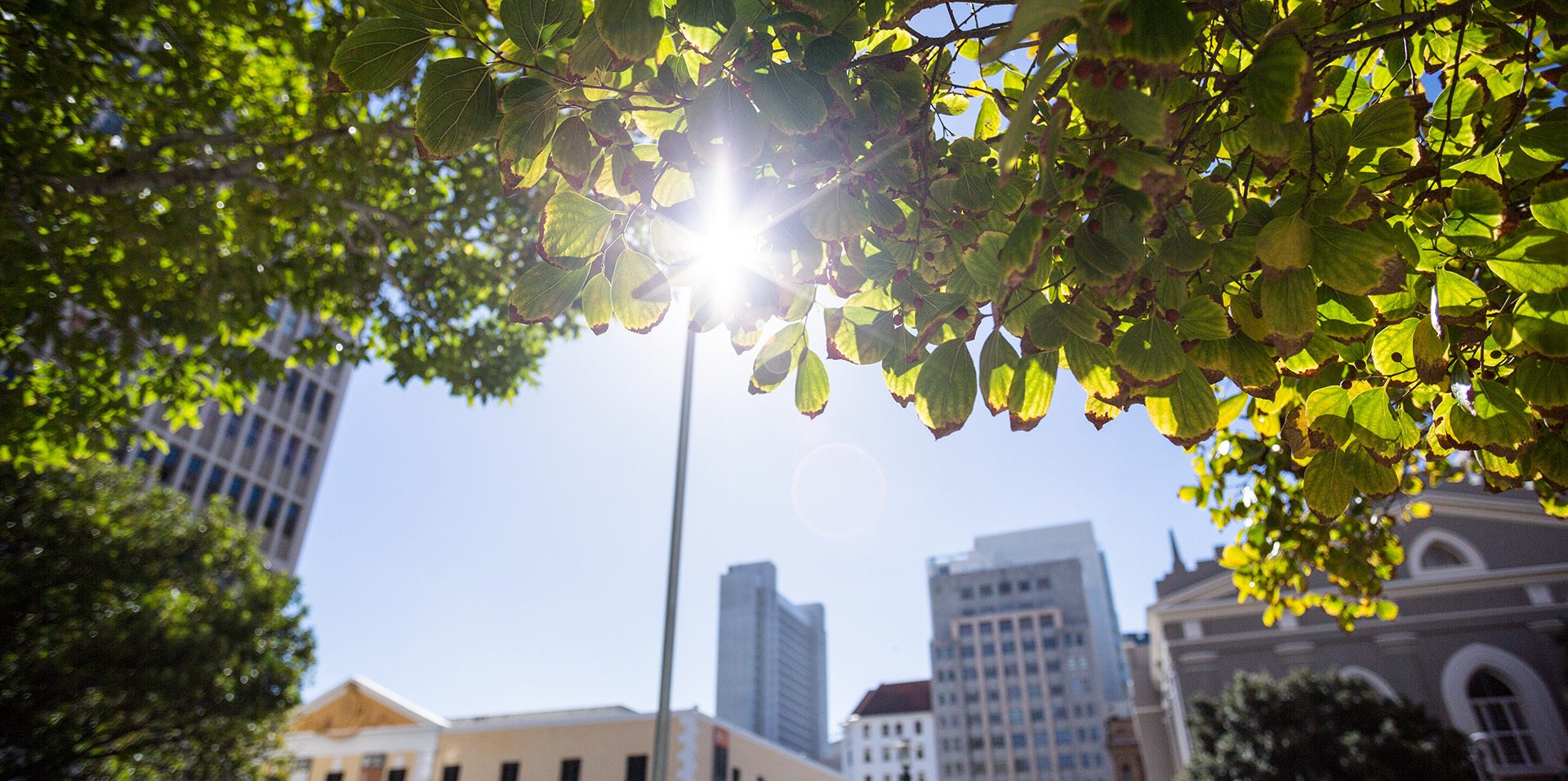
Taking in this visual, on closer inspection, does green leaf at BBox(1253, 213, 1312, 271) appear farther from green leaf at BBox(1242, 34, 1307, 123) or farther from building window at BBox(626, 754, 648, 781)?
building window at BBox(626, 754, 648, 781)

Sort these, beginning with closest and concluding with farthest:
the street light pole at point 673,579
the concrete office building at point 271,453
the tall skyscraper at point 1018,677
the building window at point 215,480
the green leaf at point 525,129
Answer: the green leaf at point 525,129 < the street light pole at point 673,579 < the concrete office building at point 271,453 < the building window at point 215,480 < the tall skyscraper at point 1018,677

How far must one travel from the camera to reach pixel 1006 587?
318ft

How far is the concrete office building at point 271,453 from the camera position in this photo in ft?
114

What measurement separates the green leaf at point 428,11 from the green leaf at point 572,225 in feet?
1.27

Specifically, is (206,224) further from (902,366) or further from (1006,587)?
(1006,587)

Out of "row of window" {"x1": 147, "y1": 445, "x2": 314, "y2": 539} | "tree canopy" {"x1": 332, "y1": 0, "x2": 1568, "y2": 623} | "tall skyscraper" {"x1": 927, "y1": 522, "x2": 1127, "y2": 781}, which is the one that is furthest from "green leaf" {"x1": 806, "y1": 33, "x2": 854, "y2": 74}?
"tall skyscraper" {"x1": 927, "y1": 522, "x2": 1127, "y2": 781}

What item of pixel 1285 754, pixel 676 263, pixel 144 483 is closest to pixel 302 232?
pixel 676 263

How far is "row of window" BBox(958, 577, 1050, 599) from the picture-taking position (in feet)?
313

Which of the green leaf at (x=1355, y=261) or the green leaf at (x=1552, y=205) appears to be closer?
the green leaf at (x=1355, y=261)

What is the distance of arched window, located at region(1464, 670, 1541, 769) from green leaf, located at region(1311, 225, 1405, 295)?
33.1 meters

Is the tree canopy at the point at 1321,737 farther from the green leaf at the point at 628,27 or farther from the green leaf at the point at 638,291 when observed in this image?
the green leaf at the point at 628,27

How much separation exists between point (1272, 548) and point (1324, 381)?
127 inches

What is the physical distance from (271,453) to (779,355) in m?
45.4

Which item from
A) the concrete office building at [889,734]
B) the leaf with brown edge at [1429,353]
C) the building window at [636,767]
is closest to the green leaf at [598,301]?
the leaf with brown edge at [1429,353]
